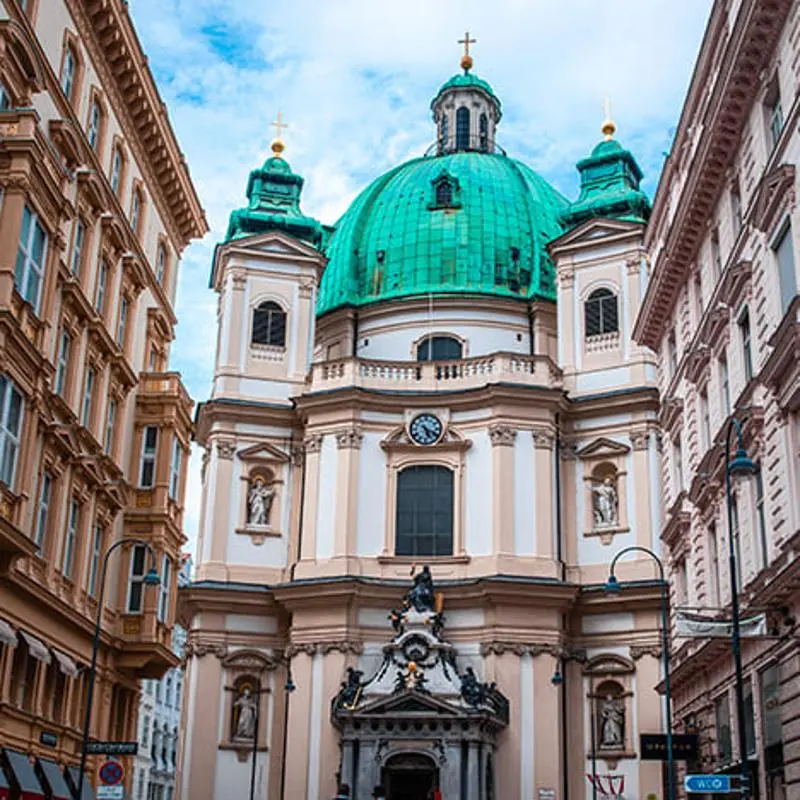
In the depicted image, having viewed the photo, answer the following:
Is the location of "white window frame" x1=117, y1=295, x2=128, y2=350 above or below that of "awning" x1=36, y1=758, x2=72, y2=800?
above

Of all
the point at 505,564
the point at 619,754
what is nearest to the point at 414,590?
the point at 505,564

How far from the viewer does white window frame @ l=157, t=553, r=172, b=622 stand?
34178mm

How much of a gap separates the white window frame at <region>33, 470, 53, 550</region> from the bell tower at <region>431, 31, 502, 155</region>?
4460cm

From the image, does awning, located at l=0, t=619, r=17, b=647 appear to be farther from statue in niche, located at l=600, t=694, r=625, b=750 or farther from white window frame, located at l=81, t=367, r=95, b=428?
statue in niche, located at l=600, t=694, r=625, b=750

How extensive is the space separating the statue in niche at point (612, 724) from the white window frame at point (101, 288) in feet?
80.2

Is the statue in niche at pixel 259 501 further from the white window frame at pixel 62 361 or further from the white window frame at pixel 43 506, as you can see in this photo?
the white window frame at pixel 43 506

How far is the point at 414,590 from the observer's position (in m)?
46.2

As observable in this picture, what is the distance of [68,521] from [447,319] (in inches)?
1145

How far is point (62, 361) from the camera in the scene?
93.7 ft

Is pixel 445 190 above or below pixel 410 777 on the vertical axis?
above

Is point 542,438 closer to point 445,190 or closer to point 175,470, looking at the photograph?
point 445,190

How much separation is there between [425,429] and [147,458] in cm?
1714

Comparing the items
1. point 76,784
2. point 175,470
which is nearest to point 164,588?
point 175,470

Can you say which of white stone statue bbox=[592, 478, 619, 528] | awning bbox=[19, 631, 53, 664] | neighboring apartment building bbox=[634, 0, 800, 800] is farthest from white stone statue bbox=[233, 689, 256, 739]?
awning bbox=[19, 631, 53, 664]
